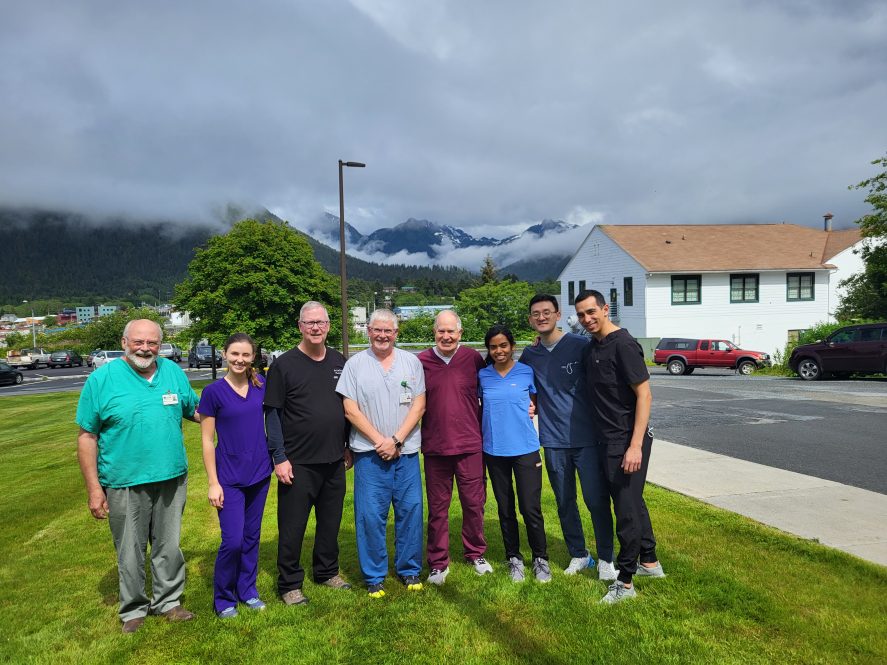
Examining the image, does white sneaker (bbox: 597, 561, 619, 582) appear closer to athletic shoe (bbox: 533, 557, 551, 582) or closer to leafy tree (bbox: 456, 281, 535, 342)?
athletic shoe (bbox: 533, 557, 551, 582)

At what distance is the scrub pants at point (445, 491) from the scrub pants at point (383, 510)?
13 cm

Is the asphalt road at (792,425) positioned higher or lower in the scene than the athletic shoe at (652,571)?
lower

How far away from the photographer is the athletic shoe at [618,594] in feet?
12.5

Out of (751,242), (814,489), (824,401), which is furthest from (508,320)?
(814,489)

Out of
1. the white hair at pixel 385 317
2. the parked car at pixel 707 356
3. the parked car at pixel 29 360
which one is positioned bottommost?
the parked car at pixel 29 360

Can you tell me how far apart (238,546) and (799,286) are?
3714cm

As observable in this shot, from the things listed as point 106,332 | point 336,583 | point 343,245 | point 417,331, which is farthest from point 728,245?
point 106,332

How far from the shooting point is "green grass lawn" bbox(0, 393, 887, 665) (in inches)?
129

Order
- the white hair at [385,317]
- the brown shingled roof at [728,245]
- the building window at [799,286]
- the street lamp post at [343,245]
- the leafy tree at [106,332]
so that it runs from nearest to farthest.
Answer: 1. the white hair at [385,317]
2. the street lamp post at [343,245]
3. the brown shingled roof at [728,245]
4. the building window at [799,286]
5. the leafy tree at [106,332]

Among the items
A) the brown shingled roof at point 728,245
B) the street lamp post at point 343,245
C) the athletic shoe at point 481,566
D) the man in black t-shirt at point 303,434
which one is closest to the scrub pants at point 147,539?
the man in black t-shirt at point 303,434

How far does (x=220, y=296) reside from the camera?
18.3 meters

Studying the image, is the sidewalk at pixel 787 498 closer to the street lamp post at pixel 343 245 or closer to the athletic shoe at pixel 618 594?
the athletic shoe at pixel 618 594

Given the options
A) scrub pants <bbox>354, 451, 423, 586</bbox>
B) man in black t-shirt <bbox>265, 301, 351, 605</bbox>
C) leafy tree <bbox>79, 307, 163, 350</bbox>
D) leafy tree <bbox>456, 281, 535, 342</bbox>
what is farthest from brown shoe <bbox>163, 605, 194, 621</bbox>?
leafy tree <bbox>79, 307, 163, 350</bbox>

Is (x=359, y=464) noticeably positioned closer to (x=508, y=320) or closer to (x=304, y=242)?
(x=304, y=242)
